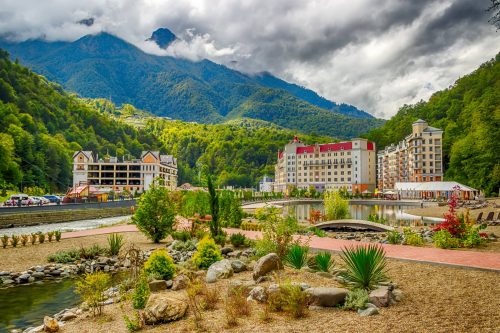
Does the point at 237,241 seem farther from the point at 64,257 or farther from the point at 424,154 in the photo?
the point at 424,154

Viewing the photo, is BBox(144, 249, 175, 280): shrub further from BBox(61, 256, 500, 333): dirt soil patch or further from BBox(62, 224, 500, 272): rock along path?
BBox(62, 224, 500, 272): rock along path

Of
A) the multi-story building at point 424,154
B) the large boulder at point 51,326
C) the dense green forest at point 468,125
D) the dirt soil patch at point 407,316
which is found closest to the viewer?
the dirt soil patch at point 407,316

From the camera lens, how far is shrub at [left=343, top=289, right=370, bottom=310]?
7.20 metres

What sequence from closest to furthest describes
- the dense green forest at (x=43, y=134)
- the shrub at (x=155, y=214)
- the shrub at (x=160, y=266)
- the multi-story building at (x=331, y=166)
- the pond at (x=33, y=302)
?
the pond at (x=33, y=302) < the shrub at (x=160, y=266) < the shrub at (x=155, y=214) < the dense green forest at (x=43, y=134) < the multi-story building at (x=331, y=166)

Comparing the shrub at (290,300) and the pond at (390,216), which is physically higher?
the shrub at (290,300)

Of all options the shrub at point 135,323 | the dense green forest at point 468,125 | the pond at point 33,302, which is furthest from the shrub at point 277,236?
the dense green forest at point 468,125

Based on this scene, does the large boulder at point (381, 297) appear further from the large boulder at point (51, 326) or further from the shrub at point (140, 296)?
the large boulder at point (51, 326)

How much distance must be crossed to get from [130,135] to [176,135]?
34978 mm

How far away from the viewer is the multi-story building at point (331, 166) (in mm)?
109875

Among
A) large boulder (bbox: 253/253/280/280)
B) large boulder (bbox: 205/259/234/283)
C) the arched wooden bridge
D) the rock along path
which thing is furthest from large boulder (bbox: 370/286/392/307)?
the arched wooden bridge

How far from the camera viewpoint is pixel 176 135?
185 metres

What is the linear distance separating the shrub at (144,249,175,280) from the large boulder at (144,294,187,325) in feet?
9.30

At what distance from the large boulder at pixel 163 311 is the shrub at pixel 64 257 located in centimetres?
931

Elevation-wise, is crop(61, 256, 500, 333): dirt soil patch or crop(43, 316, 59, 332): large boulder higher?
crop(61, 256, 500, 333): dirt soil patch
